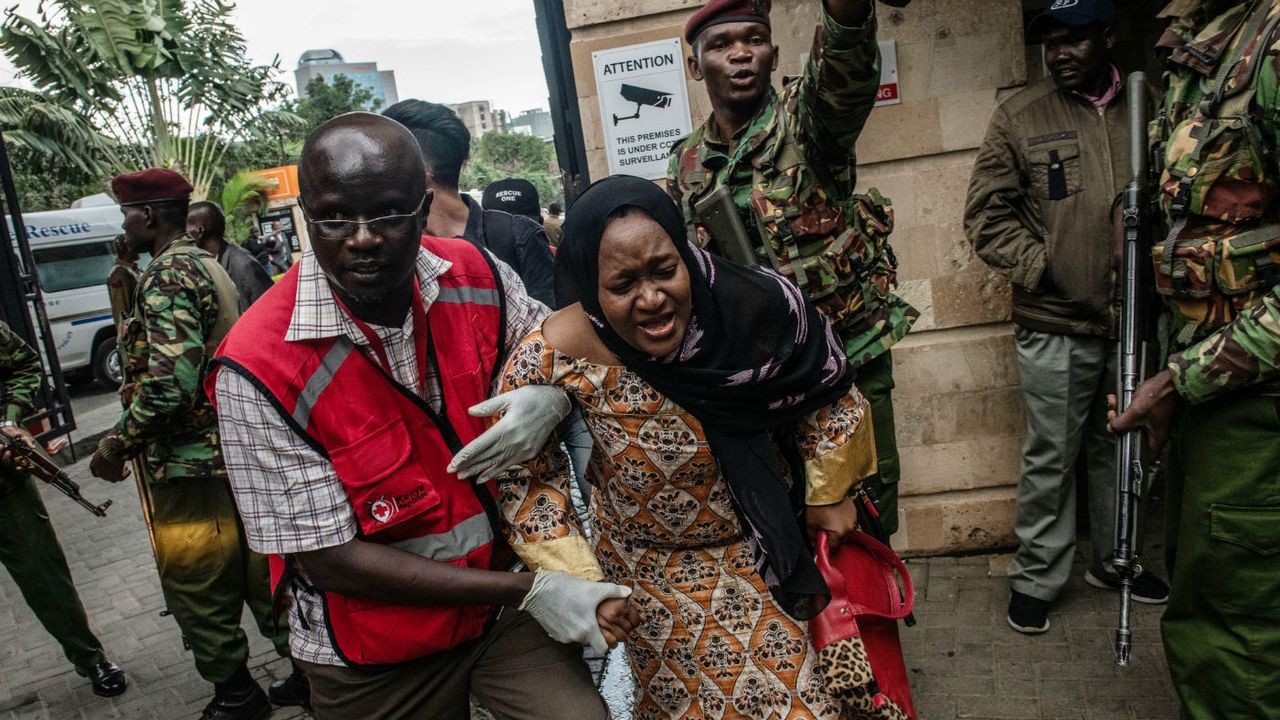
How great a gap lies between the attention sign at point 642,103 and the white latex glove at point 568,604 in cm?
274

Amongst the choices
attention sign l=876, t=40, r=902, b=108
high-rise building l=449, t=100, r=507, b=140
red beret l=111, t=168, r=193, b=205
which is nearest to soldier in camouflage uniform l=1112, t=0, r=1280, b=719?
attention sign l=876, t=40, r=902, b=108

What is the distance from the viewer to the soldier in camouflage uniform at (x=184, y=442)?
11.6ft

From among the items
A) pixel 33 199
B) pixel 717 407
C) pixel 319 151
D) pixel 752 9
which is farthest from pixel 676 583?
pixel 33 199

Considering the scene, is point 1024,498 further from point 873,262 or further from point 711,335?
point 711,335

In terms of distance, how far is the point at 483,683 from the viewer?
228 centimetres

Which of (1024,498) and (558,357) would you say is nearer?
(558,357)

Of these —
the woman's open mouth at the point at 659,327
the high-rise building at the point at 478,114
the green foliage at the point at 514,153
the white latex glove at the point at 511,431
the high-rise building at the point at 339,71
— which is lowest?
the white latex glove at the point at 511,431

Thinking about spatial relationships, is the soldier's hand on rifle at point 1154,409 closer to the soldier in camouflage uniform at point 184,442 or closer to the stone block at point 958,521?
the stone block at point 958,521

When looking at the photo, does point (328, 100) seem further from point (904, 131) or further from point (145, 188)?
point (904, 131)

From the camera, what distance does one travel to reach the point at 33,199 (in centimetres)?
2617

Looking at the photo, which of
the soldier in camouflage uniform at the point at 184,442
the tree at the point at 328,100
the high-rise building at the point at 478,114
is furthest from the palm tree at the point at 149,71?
the high-rise building at the point at 478,114

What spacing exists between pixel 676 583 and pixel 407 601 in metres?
0.66

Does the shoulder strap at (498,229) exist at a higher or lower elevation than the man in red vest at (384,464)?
higher

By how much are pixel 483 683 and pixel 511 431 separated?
2.29 feet
